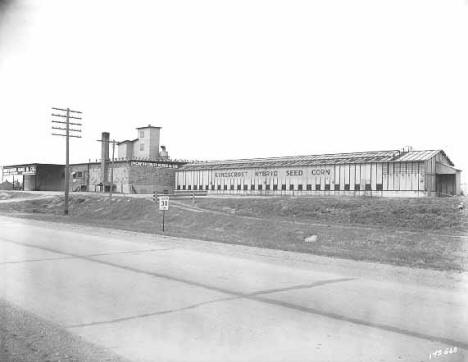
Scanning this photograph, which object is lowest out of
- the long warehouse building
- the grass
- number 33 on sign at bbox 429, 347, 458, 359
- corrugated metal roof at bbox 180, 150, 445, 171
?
the grass

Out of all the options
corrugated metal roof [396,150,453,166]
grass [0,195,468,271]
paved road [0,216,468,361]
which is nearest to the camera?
paved road [0,216,468,361]

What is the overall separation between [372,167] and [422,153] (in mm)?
4491

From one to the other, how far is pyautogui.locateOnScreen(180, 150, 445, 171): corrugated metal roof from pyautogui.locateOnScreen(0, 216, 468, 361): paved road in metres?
32.3

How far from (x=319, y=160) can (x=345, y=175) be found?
445cm

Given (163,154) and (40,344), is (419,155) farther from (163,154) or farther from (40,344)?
(163,154)

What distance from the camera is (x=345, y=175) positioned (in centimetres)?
4328

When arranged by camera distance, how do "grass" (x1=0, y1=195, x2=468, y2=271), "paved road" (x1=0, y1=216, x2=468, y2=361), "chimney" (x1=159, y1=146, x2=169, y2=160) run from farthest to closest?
"chimney" (x1=159, y1=146, x2=169, y2=160) → "grass" (x1=0, y1=195, x2=468, y2=271) → "paved road" (x1=0, y1=216, x2=468, y2=361)

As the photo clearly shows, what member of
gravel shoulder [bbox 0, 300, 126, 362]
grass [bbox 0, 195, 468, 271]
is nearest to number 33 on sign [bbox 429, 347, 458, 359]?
gravel shoulder [bbox 0, 300, 126, 362]

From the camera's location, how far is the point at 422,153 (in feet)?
134

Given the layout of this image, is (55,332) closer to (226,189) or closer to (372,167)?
(372,167)

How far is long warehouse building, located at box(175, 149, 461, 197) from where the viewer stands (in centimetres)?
3947

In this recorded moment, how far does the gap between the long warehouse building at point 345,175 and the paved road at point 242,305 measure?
3091 centimetres

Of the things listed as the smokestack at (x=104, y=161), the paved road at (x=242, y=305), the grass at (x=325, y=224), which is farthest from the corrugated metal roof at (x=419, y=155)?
the smokestack at (x=104, y=161)

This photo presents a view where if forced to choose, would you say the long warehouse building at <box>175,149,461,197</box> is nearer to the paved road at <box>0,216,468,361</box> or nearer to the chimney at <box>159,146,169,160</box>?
the chimney at <box>159,146,169,160</box>
